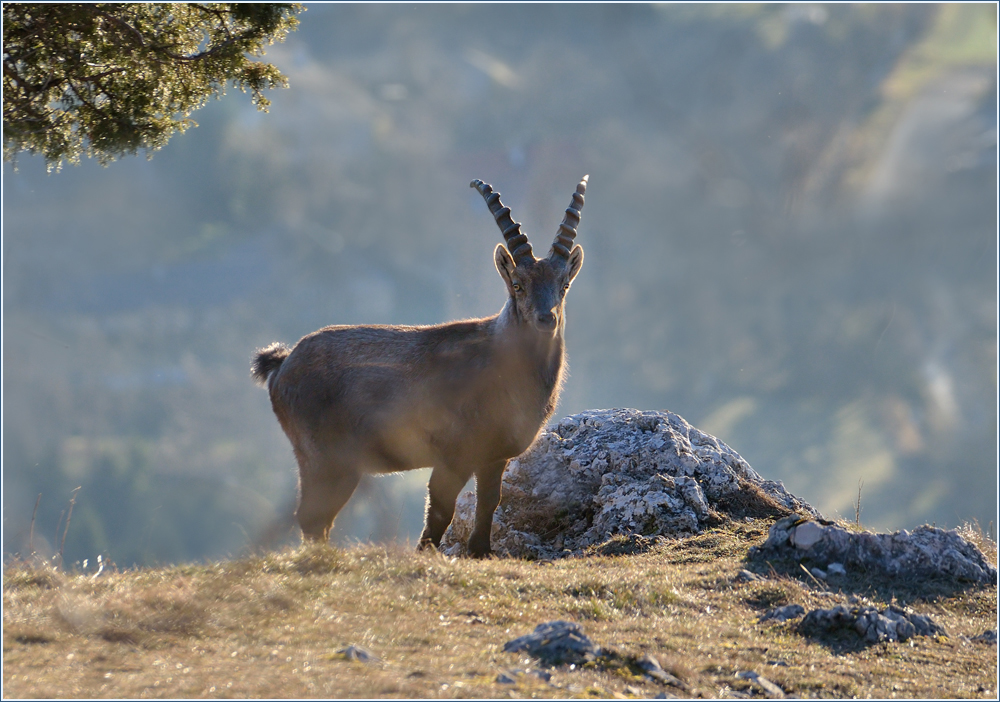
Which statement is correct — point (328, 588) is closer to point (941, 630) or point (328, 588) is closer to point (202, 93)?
point (941, 630)

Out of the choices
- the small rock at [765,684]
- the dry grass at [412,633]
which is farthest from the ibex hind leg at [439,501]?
the small rock at [765,684]

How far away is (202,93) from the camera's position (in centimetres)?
1058

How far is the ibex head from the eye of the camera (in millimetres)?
9102

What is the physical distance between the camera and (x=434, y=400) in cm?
923

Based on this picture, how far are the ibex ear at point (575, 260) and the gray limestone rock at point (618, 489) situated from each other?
3.50 m

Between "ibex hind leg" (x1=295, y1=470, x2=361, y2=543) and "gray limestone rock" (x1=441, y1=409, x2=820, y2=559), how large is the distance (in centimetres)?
293

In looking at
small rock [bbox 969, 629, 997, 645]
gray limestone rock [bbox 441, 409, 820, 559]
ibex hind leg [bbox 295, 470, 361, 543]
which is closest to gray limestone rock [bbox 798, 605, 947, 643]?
small rock [bbox 969, 629, 997, 645]

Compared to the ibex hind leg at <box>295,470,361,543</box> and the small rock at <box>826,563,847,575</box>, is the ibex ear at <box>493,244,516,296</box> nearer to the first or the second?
the ibex hind leg at <box>295,470,361,543</box>

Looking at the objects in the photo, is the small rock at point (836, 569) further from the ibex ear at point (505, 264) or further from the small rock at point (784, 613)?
the ibex ear at point (505, 264)

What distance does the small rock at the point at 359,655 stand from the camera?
4.89 m

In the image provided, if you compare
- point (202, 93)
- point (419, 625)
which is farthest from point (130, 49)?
point (419, 625)

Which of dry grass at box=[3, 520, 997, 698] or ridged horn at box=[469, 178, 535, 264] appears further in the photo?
ridged horn at box=[469, 178, 535, 264]

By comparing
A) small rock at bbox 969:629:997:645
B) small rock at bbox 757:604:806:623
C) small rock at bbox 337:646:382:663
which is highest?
small rock at bbox 969:629:997:645

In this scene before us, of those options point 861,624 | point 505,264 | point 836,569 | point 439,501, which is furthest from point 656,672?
point 505,264
